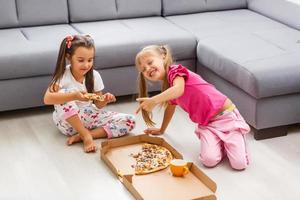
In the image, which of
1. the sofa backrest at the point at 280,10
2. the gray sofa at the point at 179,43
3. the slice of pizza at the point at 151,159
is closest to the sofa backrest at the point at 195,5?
the gray sofa at the point at 179,43

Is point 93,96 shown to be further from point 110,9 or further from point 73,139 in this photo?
point 110,9

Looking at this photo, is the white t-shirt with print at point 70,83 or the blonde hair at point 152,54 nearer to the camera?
the blonde hair at point 152,54

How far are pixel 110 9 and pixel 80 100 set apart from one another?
1188 mm

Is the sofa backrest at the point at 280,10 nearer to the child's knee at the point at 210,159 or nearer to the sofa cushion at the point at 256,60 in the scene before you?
the sofa cushion at the point at 256,60

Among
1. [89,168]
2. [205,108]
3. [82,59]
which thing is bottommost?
[89,168]

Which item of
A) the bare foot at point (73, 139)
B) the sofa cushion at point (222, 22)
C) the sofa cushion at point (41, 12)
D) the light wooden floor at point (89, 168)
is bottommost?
the light wooden floor at point (89, 168)

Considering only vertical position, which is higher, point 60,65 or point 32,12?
point 32,12

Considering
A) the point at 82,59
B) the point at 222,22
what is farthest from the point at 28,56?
the point at 222,22

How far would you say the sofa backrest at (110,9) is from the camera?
12.4 feet

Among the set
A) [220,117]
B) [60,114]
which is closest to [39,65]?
[60,114]

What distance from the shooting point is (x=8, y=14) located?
142 inches

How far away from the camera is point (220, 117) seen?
9.23ft

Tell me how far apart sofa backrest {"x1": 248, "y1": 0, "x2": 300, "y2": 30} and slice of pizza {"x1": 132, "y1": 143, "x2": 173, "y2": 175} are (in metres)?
1.44

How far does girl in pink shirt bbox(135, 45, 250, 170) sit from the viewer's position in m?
2.73
